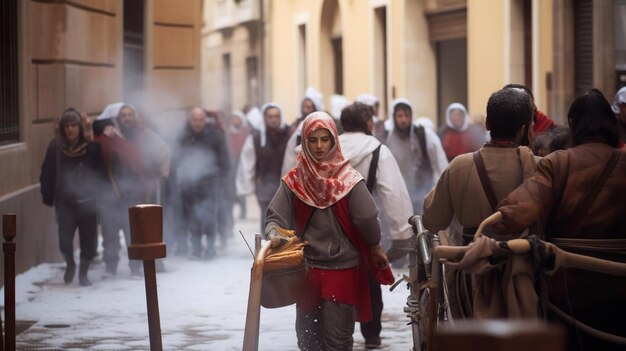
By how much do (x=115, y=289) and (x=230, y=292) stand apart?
117cm

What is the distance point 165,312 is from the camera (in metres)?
11.1

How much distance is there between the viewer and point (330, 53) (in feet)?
106

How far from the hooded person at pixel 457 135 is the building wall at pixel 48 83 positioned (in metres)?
4.20

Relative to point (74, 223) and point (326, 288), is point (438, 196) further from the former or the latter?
point (74, 223)

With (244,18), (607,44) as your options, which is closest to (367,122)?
(607,44)

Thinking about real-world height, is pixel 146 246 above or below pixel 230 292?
above

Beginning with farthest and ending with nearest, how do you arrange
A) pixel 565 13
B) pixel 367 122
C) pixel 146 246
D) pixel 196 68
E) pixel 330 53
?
pixel 330 53 < pixel 196 68 < pixel 565 13 < pixel 367 122 < pixel 146 246

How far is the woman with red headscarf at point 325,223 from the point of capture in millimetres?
7234

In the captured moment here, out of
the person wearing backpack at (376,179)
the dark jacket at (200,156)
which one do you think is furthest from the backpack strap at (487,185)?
the dark jacket at (200,156)

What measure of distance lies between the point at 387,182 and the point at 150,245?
355 cm

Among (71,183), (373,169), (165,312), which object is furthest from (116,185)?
(373,169)

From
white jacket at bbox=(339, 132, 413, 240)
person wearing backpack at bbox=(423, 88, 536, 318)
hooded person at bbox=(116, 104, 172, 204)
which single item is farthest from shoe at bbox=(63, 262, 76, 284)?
person wearing backpack at bbox=(423, 88, 536, 318)

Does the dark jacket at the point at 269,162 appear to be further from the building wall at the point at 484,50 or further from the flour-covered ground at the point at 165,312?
the building wall at the point at 484,50

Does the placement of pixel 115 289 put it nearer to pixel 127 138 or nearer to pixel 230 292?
pixel 230 292
